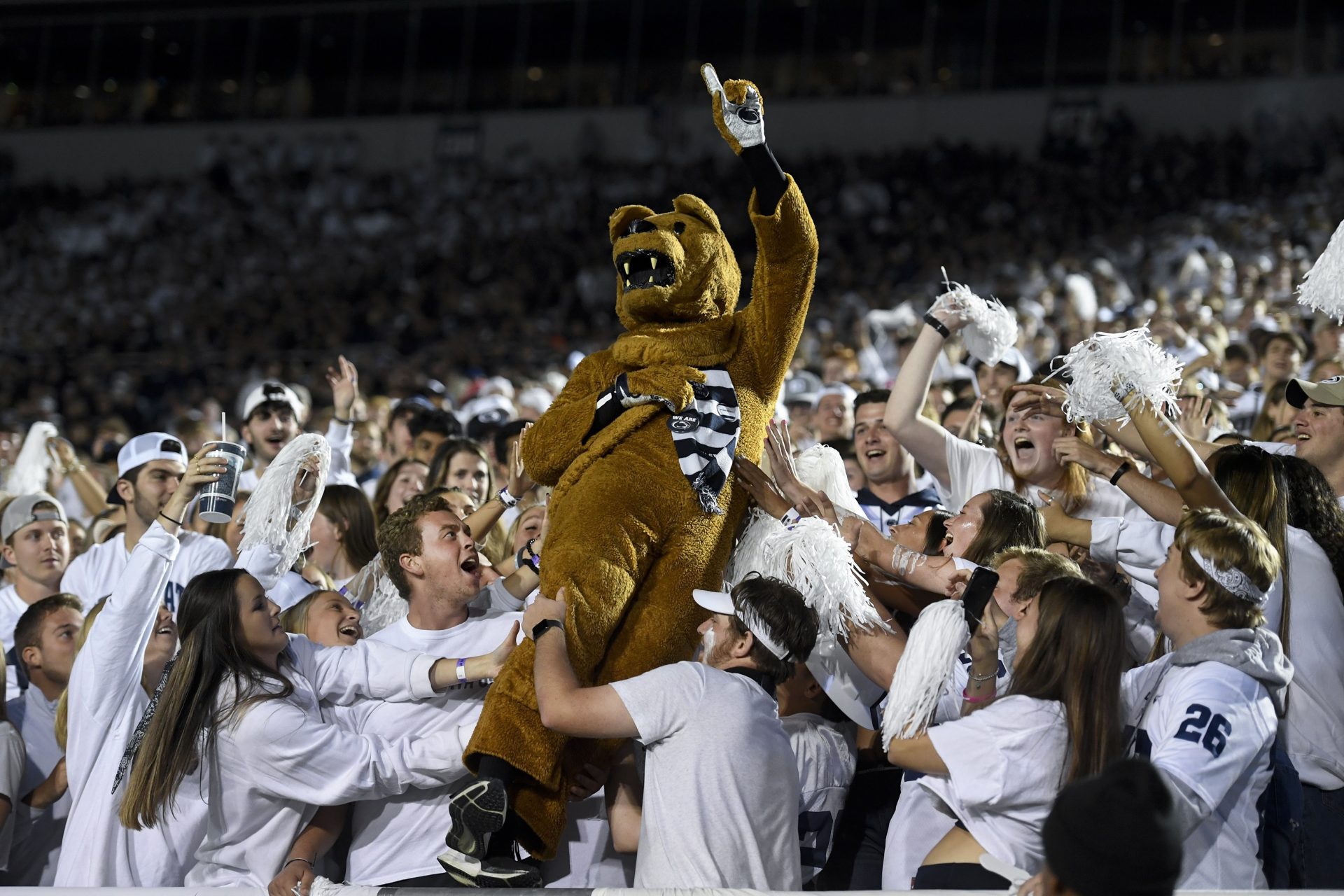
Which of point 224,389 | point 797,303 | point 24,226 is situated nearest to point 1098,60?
point 224,389

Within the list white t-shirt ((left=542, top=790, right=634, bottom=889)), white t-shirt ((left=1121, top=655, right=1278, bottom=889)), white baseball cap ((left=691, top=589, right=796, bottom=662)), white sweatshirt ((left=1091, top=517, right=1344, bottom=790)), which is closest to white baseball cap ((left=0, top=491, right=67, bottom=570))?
white t-shirt ((left=542, top=790, right=634, bottom=889))

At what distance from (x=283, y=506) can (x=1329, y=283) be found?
2.70 meters

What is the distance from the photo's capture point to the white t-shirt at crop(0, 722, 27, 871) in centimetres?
368

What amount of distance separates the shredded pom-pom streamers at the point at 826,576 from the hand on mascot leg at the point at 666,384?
0.39 meters

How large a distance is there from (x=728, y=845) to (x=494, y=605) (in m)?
1.36

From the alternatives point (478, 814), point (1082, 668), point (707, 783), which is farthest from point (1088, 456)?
point (478, 814)

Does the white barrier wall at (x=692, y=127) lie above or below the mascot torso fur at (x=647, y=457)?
above

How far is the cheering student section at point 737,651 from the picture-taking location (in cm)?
272

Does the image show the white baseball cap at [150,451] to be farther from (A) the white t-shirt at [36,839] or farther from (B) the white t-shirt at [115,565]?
(A) the white t-shirt at [36,839]

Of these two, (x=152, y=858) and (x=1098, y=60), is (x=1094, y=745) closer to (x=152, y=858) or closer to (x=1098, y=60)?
(x=152, y=858)

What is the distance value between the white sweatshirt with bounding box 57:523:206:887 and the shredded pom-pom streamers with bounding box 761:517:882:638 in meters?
A: 1.49

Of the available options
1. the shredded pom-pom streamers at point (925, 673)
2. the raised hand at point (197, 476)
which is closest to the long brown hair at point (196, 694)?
the raised hand at point (197, 476)

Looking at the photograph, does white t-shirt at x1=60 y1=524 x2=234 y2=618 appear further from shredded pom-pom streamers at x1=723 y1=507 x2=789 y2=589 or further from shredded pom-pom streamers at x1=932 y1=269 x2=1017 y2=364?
shredded pom-pom streamers at x1=932 y1=269 x2=1017 y2=364

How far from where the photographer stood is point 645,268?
137 inches
